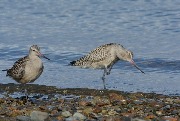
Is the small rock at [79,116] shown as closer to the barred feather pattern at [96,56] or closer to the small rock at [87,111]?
the small rock at [87,111]

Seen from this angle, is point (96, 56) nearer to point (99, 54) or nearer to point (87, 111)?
point (99, 54)

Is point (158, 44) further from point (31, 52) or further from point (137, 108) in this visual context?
point (137, 108)

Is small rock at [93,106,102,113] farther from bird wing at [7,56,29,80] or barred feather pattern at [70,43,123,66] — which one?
barred feather pattern at [70,43,123,66]

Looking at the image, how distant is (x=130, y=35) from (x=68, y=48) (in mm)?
2166

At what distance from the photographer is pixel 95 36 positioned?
19.2 m

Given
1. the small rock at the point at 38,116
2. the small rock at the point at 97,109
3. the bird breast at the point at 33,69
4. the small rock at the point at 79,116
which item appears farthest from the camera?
the bird breast at the point at 33,69

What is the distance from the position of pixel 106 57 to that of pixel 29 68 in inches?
120

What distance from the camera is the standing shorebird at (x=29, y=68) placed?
12445mm

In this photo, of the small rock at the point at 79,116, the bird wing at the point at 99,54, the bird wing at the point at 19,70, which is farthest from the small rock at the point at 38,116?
the bird wing at the point at 99,54

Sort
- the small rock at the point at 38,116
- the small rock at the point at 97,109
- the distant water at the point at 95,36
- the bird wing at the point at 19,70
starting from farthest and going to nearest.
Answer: the distant water at the point at 95,36 → the bird wing at the point at 19,70 → the small rock at the point at 97,109 → the small rock at the point at 38,116

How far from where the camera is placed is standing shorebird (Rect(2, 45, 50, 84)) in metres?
12.4

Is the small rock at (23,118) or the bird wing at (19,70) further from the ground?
the bird wing at (19,70)

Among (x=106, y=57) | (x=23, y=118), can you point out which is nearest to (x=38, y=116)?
(x=23, y=118)

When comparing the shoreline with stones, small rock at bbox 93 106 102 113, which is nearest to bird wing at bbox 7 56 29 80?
the shoreline with stones
